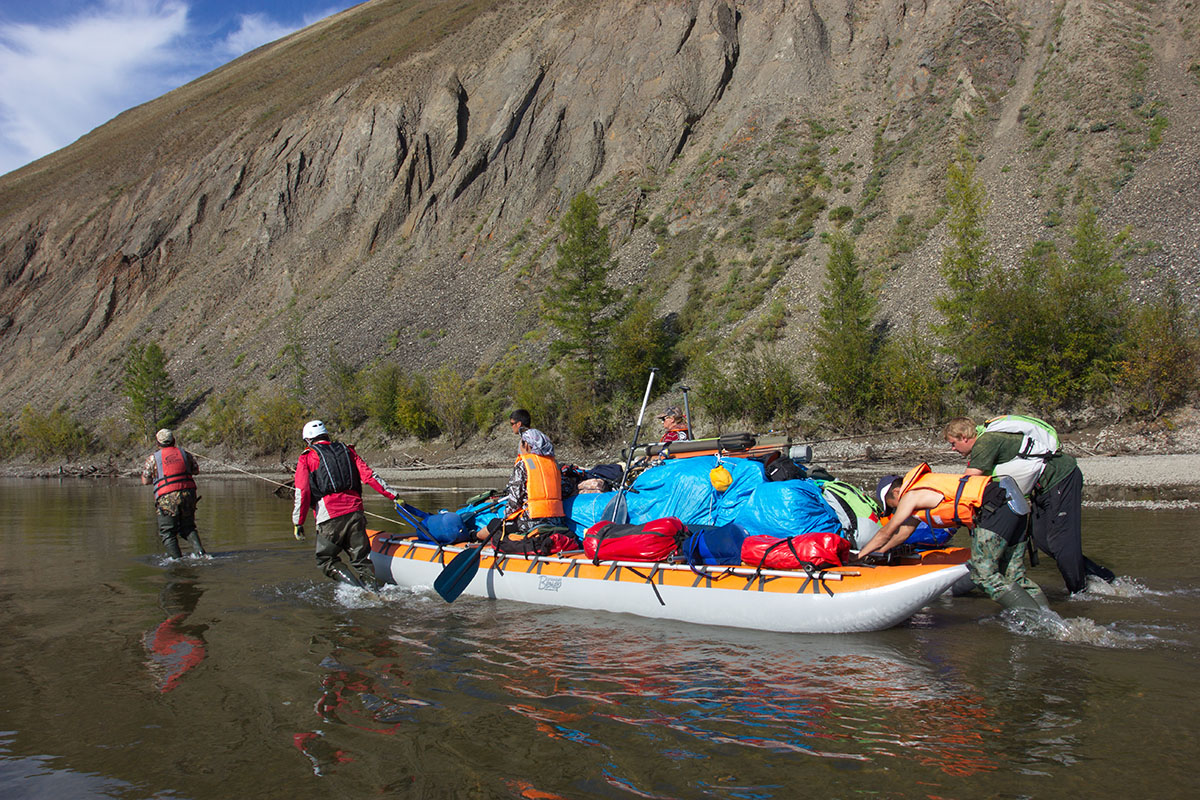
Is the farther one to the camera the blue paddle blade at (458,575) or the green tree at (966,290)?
the green tree at (966,290)

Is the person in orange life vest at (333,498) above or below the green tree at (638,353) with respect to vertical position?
below

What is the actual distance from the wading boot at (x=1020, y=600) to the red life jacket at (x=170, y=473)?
1111 cm

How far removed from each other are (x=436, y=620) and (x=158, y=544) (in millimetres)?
8791

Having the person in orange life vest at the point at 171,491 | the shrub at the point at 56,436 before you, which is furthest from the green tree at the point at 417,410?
the person in orange life vest at the point at 171,491

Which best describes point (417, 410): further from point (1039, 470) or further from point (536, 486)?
point (1039, 470)

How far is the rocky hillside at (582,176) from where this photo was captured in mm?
36688

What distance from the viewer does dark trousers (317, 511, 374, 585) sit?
367 inches

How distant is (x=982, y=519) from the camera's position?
7.01 metres

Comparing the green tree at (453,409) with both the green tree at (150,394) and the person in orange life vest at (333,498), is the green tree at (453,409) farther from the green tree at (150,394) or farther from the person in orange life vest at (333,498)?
the person in orange life vest at (333,498)

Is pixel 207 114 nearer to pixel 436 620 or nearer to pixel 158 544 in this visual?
pixel 158 544

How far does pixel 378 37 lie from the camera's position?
78.1 metres

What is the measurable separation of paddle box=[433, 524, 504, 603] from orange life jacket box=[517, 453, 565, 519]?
792 mm

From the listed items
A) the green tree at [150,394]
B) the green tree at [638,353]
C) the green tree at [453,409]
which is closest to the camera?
the green tree at [638,353]

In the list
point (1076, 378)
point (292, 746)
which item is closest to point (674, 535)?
point (292, 746)
